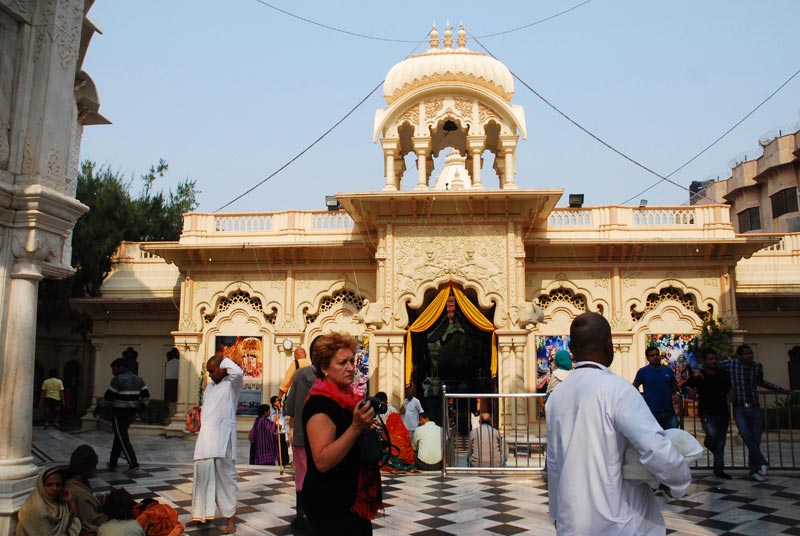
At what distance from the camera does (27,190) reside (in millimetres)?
4598

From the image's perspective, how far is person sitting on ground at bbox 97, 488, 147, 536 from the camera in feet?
13.0

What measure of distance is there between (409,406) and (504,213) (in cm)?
512

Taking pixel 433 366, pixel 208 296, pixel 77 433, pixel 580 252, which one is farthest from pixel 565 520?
pixel 433 366

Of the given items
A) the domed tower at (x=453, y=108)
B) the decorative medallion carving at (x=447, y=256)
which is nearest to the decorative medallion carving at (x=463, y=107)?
the domed tower at (x=453, y=108)

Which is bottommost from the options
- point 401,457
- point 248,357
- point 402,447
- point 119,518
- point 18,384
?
point 401,457

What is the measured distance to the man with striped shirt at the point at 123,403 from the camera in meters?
8.30

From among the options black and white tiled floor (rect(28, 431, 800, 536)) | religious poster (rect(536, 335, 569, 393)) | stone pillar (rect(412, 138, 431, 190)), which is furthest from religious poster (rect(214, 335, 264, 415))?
black and white tiled floor (rect(28, 431, 800, 536))

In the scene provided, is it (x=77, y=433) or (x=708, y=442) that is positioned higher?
(x=708, y=442)

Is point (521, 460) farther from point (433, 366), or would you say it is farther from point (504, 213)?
point (433, 366)

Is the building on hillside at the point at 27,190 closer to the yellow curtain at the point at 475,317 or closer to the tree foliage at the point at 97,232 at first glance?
the yellow curtain at the point at 475,317

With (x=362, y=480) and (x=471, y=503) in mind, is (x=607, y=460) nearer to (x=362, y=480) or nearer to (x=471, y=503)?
(x=362, y=480)

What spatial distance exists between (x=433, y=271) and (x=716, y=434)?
7.28 m

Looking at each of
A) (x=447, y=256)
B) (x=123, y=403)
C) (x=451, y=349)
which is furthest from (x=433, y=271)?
(x=451, y=349)

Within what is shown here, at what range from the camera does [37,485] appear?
14.0 feet
